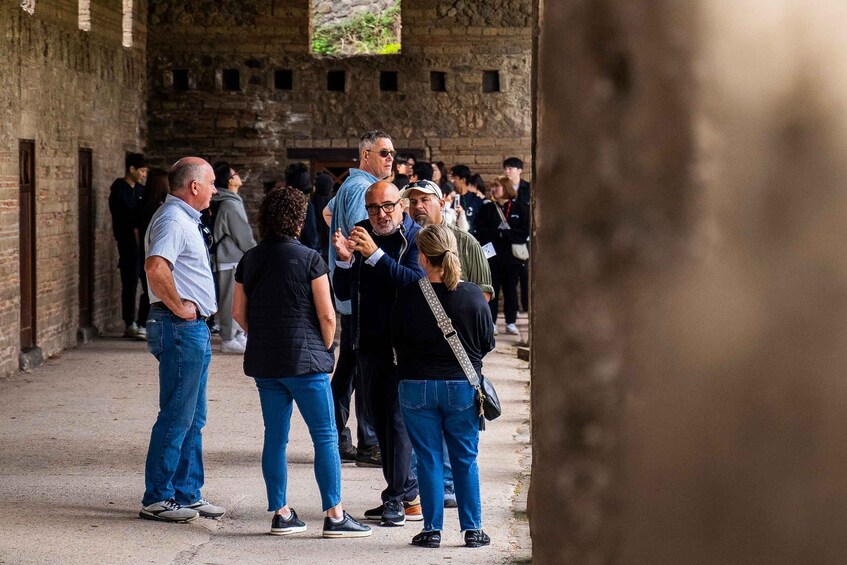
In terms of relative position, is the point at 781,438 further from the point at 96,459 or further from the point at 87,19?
the point at 87,19

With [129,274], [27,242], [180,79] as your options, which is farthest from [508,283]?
[180,79]

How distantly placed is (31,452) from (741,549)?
709cm

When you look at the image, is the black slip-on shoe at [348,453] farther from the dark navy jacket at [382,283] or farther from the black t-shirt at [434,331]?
the black t-shirt at [434,331]

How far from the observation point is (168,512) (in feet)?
19.0

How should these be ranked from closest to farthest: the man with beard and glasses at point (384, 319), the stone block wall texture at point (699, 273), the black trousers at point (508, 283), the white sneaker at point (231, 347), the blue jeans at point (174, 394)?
the stone block wall texture at point (699, 273) → the blue jeans at point (174, 394) → the man with beard and glasses at point (384, 319) → the white sneaker at point (231, 347) → the black trousers at point (508, 283)

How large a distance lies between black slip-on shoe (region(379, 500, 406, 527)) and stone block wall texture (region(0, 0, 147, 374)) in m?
5.74

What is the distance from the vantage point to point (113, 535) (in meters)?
5.52

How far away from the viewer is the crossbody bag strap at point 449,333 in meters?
5.15

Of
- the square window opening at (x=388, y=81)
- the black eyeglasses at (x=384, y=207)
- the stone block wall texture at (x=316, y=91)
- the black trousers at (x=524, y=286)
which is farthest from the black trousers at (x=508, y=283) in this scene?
the black eyeglasses at (x=384, y=207)

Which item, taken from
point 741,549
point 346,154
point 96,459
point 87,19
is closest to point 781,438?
point 741,549

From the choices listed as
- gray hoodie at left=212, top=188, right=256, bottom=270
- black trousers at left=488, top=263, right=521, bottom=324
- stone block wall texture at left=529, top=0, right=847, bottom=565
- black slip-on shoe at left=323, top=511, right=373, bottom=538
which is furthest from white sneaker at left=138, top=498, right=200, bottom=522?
black trousers at left=488, top=263, right=521, bottom=324

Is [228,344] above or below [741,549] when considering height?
below

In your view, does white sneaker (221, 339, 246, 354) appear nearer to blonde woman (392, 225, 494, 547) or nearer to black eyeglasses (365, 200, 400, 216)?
black eyeglasses (365, 200, 400, 216)

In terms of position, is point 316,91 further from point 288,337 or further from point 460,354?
point 460,354
